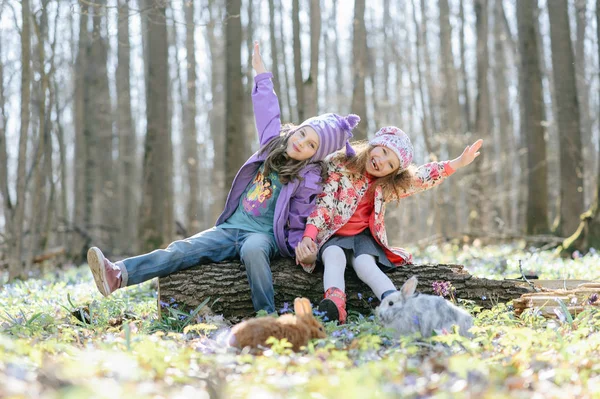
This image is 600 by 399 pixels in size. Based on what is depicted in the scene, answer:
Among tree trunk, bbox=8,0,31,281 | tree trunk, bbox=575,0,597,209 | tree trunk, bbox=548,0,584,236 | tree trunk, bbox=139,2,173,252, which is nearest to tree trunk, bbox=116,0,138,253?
tree trunk, bbox=139,2,173,252

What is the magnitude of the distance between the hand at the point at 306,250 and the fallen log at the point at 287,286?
174 millimetres

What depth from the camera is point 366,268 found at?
4215mm

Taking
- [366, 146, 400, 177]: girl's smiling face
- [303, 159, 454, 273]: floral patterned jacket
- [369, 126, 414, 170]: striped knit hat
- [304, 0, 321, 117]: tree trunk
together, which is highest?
[304, 0, 321, 117]: tree trunk

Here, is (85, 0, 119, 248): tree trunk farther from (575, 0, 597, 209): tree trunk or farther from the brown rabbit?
(575, 0, 597, 209): tree trunk

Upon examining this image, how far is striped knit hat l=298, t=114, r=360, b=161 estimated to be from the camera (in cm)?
448

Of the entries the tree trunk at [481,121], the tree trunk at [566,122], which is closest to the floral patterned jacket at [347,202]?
the tree trunk at [566,122]

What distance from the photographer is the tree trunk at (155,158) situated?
28.9 feet

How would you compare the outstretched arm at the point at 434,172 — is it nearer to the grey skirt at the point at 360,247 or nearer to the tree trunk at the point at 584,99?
the grey skirt at the point at 360,247

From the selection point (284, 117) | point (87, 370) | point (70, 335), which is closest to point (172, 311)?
point (70, 335)

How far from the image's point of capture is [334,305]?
3.91m

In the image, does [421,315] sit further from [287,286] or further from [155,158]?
[155,158]

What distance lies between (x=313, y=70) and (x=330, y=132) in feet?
13.5

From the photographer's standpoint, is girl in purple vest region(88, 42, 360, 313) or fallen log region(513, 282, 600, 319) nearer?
fallen log region(513, 282, 600, 319)

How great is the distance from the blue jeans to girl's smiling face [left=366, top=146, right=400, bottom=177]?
942 mm
